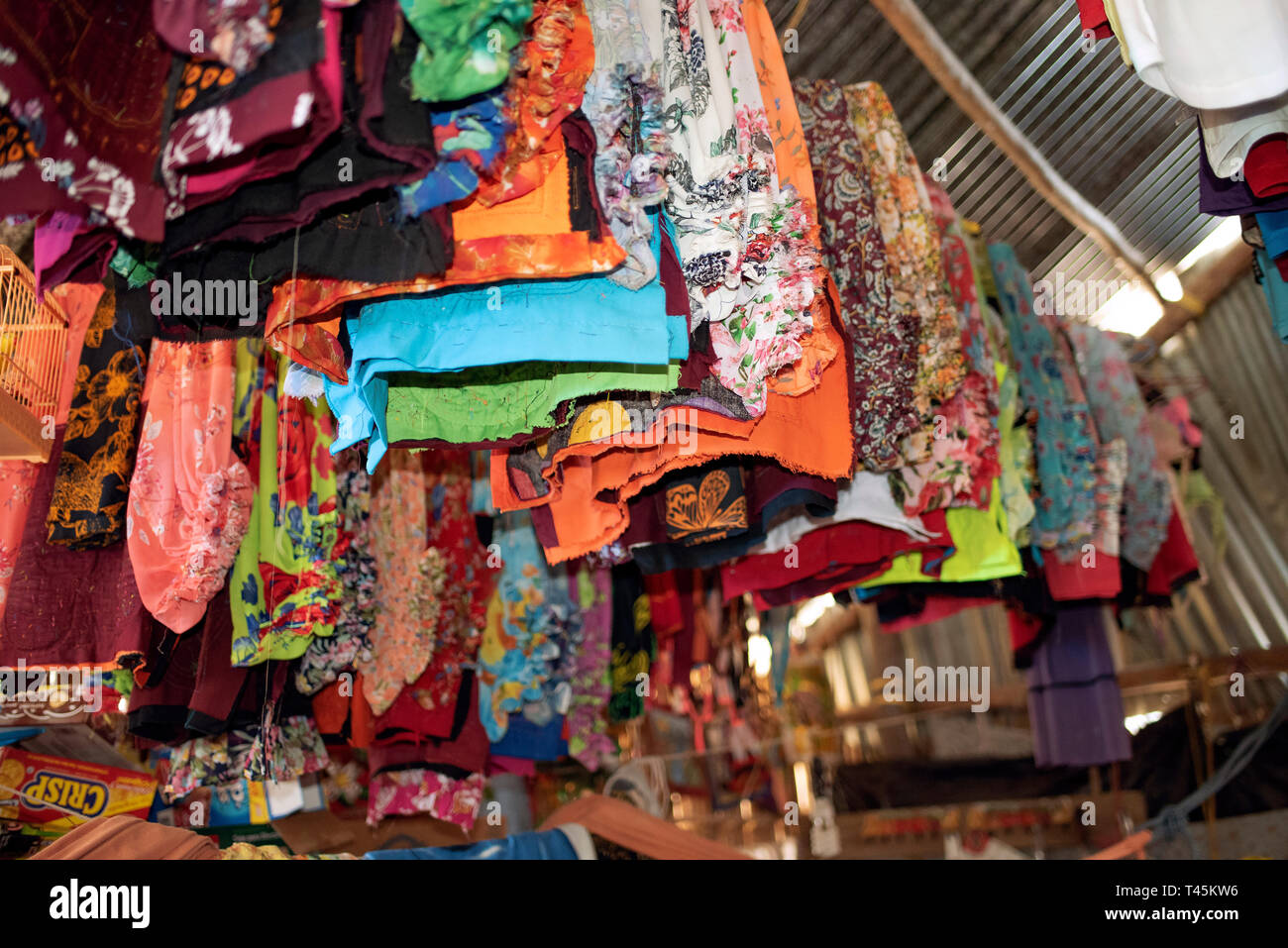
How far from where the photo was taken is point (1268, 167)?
2158 millimetres

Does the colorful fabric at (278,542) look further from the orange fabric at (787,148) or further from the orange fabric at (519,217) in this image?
the orange fabric at (787,148)

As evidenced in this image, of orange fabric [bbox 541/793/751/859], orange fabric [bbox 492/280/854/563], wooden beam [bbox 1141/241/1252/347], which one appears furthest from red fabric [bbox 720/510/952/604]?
wooden beam [bbox 1141/241/1252/347]

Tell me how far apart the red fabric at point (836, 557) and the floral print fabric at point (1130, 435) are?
1425 mm

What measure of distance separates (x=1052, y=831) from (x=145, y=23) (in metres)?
6.23

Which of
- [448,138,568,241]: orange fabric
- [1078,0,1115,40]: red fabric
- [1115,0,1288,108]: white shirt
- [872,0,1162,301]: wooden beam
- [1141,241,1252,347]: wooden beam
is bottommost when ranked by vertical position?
[448,138,568,241]: orange fabric

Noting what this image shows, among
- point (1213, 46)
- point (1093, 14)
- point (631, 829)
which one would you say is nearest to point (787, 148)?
point (1093, 14)

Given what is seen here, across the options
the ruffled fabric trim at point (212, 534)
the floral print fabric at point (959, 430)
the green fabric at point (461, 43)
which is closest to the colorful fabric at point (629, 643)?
the floral print fabric at point (959, 430)

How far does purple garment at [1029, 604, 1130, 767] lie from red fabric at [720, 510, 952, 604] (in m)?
1.77

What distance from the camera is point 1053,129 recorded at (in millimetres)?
4906

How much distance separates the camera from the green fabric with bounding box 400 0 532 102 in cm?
175

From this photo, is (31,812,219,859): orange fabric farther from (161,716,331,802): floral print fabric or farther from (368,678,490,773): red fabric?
(368,678,490,773): red fabric

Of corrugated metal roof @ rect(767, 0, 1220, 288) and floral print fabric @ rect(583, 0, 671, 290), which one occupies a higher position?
corrugated metal roof @ rect(767, 0, 1220, 288)
